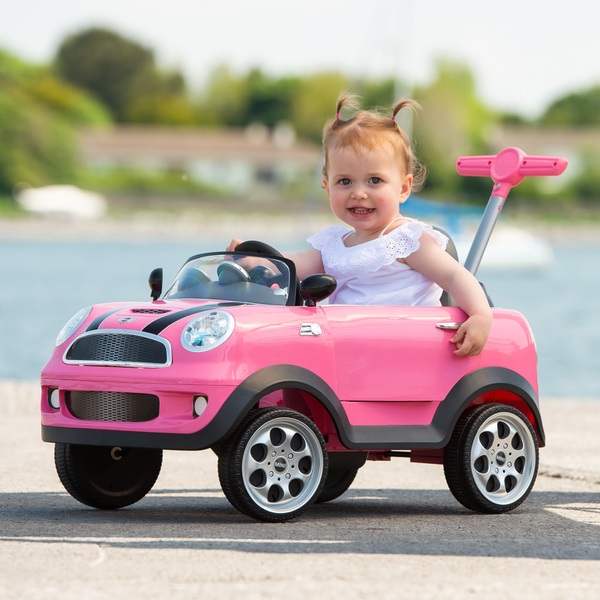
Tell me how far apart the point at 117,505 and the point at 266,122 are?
453 feet

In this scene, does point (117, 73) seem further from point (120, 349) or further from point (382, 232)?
point (120, 349)

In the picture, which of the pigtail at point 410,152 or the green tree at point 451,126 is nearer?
the pigtail at point 410,152

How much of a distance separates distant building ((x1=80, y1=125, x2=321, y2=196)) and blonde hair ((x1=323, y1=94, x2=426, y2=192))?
113m

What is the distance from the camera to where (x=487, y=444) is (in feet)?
25.5

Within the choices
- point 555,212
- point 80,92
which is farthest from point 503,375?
point 80,92

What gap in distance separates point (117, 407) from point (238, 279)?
879mm

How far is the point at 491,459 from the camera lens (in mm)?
7746

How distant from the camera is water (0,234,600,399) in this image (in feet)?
94.9

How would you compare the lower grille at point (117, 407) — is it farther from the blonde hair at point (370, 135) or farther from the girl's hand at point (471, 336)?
the blonde hair at point (370, 135)

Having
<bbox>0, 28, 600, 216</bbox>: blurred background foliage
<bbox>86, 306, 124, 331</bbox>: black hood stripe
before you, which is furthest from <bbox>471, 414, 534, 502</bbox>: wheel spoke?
<bbox>0, 28, 600, 216</bbox>: blurred background foliage

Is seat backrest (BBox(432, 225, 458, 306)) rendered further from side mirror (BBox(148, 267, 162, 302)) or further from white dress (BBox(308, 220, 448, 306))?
side mirror (BBox(148, 267, 162, 302))

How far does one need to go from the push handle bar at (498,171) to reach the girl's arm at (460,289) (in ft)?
1.86

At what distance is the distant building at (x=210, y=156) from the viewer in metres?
125

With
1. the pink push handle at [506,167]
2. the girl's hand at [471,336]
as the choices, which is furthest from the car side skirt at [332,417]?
the pink push handle at [506,167]
